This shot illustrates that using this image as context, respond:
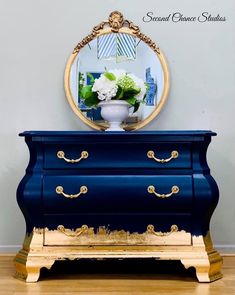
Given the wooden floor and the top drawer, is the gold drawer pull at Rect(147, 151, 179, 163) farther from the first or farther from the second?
the wooden floor

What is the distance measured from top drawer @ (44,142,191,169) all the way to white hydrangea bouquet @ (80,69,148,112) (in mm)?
295

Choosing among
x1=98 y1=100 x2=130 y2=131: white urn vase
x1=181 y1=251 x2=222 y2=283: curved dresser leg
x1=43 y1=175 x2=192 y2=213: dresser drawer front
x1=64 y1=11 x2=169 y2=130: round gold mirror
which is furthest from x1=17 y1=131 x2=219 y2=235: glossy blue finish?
x1=64 y1=11 x2=169 y2=130: round gold mirror

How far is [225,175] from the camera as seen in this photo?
10.6ft

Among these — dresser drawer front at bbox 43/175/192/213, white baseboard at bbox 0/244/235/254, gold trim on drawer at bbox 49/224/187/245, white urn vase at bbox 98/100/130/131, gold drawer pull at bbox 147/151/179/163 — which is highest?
white urn vase at bbox 98/100/130/131

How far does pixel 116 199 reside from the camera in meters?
2.61

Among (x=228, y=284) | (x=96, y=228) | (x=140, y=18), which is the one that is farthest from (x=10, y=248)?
(x=140, y=18)

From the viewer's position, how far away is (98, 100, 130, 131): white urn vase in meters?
2.82

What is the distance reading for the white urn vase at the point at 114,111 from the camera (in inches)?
111

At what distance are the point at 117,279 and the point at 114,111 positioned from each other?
0.85m

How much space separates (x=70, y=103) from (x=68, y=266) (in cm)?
92

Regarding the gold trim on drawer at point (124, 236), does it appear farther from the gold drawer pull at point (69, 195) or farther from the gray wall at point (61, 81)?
the gray wall at point (61, 81)

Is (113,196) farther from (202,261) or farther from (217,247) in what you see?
(217,247)

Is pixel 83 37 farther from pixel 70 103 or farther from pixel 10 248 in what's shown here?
pixel 10 248

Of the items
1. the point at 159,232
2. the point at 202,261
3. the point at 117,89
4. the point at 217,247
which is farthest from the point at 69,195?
the point at 217,247
